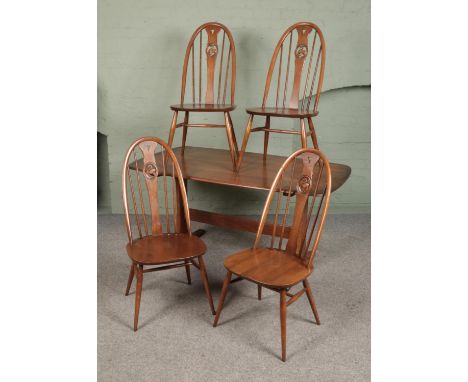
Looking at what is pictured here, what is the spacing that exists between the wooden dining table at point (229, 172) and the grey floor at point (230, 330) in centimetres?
30

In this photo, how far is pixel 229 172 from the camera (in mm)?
3246

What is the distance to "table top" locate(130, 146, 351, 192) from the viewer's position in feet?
9.87

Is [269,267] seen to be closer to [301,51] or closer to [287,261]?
[287,261]

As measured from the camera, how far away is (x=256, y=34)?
3.99m

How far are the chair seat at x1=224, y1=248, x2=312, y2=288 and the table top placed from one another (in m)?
0.48

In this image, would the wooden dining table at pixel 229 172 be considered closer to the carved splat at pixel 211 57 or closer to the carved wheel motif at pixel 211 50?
the carved splat at pixel 211 57

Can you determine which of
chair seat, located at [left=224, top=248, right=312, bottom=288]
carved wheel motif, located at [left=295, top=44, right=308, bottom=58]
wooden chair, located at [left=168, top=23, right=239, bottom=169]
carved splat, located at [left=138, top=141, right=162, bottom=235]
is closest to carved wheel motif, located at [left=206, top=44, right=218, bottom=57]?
wooden chair, located at [left=168, top=23, right=239, bottom=169]

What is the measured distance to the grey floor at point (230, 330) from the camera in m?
2.19

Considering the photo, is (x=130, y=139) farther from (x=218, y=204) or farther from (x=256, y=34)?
(x=256, y=34)

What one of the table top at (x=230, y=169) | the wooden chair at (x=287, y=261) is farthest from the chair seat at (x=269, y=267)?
the table top at (x=230, y=169)

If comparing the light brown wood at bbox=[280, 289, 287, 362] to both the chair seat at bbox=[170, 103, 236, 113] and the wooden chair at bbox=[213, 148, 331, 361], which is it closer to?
the wooden chair at bbox=[213, 148, 331, 361]

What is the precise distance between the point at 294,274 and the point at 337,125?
2.29 m

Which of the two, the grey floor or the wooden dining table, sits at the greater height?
the wooden dining table

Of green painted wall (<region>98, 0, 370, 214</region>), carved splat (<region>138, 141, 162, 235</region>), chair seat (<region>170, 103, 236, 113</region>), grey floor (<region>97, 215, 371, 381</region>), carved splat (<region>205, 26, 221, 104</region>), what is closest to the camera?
grey floor (<region>97, 215, 371, 381</region>)
